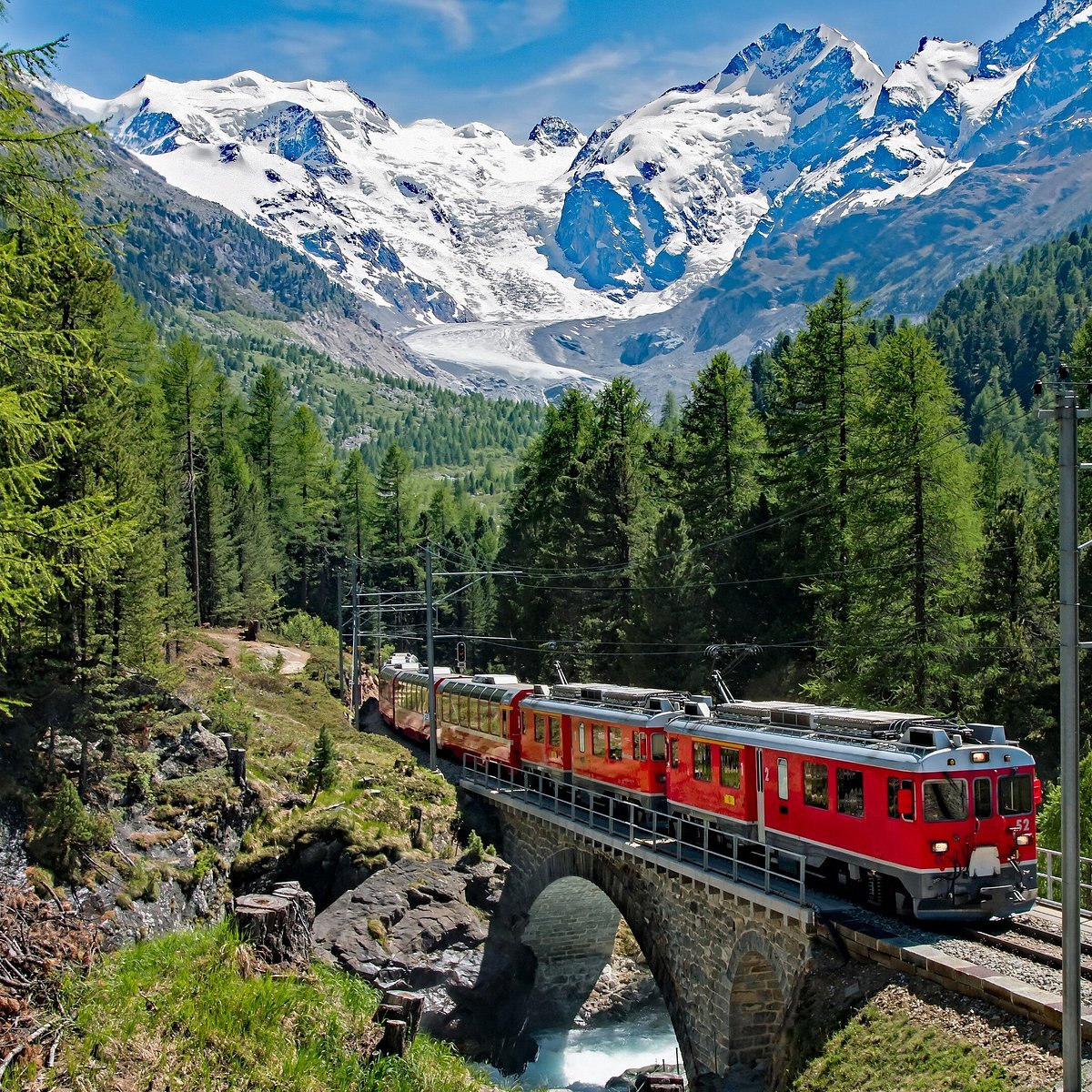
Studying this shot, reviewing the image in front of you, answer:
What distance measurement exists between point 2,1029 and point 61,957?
1.07m

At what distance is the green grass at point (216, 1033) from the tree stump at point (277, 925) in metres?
0.17

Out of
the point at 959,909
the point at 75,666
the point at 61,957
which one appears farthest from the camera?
the point at 75,666

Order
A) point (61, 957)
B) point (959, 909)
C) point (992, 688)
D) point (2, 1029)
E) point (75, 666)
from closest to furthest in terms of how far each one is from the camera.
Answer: point (2, 1029) < point (61, 957) < point (959, 909) < point (75, 666) < point (992, 688)

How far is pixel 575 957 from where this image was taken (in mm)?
33188

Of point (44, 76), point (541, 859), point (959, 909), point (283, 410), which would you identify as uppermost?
point (283, 410)

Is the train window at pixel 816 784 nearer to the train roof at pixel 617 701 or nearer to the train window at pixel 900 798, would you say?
the train window at pixel 900 798

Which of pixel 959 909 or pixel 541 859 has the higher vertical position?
pixel 959 909

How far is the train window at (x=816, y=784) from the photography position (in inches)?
750

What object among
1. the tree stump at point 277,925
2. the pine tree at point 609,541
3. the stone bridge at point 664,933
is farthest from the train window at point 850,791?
the pine tree at point 609,541

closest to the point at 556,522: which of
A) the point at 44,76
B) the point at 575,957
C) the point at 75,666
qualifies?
the point at 575,957

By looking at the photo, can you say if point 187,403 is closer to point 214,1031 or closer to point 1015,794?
point 1015,794

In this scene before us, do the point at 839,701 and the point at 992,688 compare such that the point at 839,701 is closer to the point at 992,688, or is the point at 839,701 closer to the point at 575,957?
the point at 992,688

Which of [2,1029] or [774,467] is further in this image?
[774,467]

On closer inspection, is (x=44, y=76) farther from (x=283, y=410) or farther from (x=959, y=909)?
(x=283, y=410)
